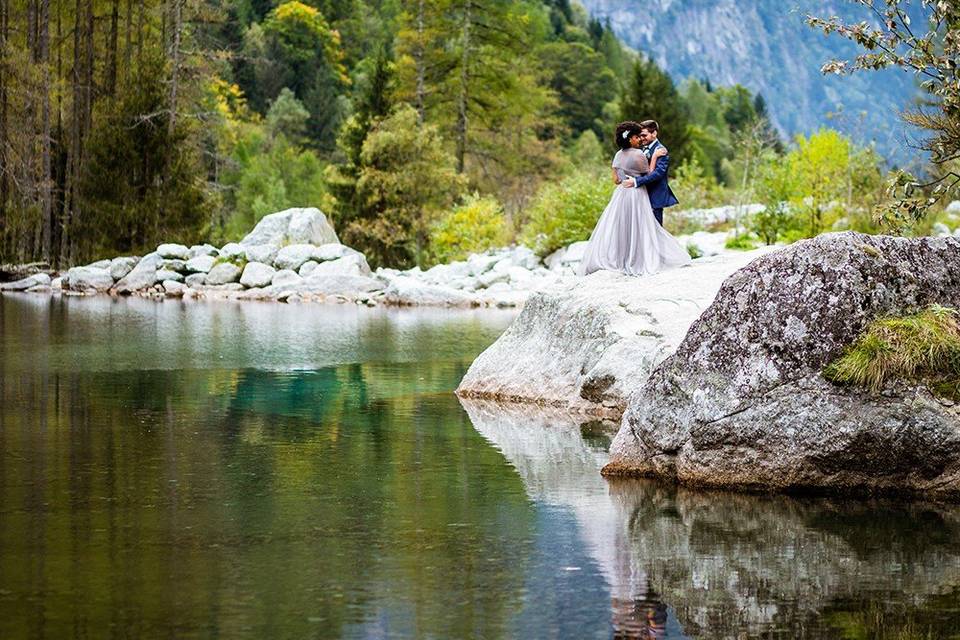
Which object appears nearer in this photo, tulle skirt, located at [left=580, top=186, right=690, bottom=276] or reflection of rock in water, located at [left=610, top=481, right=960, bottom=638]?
reflection of rock in water, located at [left=610, top=481, right=960, bottom=638]

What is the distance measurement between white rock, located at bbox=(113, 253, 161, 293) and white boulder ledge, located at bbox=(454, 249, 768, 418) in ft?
85.3

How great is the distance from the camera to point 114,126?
147 ft

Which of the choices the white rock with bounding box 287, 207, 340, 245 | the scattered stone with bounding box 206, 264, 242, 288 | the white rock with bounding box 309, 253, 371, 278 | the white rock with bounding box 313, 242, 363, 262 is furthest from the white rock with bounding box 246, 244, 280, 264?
the white rock with bounding box 287, 207, 340, 245

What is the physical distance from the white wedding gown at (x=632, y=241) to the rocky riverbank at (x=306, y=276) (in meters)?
19.5

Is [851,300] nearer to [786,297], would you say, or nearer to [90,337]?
[786,297]

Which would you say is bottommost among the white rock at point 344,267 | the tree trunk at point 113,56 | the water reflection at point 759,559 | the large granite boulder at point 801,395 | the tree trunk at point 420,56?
the water reflection at point 759,559

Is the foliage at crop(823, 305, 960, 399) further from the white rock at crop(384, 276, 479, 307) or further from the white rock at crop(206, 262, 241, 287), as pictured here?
the white rock at crop(206, 262, 241, 287)

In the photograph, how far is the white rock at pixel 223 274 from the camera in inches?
1555

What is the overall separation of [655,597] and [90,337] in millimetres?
16865

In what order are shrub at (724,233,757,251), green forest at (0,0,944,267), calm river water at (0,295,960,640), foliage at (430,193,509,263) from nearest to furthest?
calm river water at (0,295,960,640) → shrub at (724,233,757,251) → green forest at (0,0,944,267) → foliage at (430,193,509,263)

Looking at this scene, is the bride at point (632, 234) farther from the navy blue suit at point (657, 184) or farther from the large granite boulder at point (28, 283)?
the large granite boulder at point (28, 283)

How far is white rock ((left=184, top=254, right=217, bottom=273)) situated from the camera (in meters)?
40.0

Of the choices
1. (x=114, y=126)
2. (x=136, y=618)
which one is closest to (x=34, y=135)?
(x=114, y=126)

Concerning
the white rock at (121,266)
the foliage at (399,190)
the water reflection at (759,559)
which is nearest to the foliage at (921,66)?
the water reflection at (759,559)
